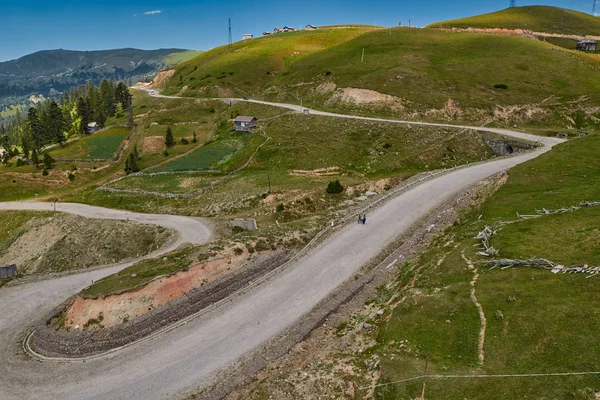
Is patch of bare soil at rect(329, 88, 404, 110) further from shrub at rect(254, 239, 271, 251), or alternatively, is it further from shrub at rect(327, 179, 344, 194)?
shrub at rect(254, 239, 271, 251)

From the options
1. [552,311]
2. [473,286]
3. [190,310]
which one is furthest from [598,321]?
[190,310]

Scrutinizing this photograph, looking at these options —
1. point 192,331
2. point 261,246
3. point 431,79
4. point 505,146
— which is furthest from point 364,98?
point 192,331

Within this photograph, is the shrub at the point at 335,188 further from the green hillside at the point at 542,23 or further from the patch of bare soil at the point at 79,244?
the green hillside at the point at 542,23

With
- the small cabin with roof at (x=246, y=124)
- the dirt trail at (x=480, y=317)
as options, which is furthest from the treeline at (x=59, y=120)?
the dirt trail at (x=480, y=317)

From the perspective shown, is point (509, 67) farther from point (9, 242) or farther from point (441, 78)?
point (9, 242)

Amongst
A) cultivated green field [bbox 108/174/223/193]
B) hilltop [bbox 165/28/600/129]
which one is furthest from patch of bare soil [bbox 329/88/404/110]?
cultivated green field [bbox 108/174/223/193]

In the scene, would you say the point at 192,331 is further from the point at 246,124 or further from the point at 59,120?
the point at 59,120
